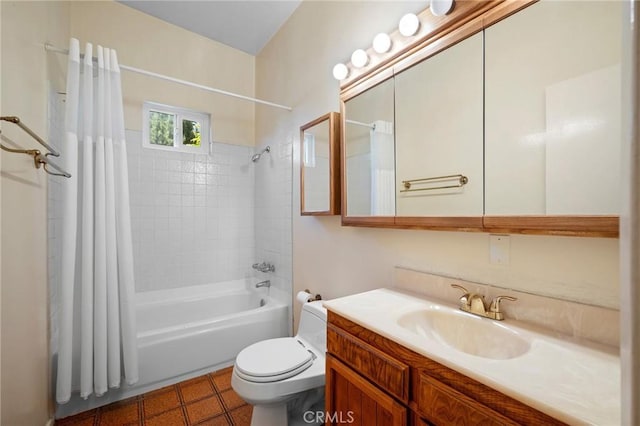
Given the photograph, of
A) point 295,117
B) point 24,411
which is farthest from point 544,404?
point 295,117

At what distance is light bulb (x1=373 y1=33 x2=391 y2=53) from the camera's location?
4.57ft

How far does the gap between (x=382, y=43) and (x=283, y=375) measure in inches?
67.2

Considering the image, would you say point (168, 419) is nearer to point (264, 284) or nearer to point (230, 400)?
point (230, 400)

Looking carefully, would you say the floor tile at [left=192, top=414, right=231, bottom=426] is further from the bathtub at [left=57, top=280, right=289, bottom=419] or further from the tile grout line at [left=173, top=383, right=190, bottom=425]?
the bathtub at [left=57, top=280, right=289, bottom=419]

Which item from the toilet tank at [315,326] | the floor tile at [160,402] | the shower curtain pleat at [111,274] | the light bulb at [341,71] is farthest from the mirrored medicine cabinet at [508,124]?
the floor tile at [160,402]

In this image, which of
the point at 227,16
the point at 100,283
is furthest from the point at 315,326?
the point at 227,16

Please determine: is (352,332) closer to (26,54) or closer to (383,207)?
(383,207)

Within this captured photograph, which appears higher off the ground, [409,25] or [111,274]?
[409,25]

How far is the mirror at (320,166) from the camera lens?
176 cm

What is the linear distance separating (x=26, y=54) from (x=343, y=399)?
2059 mm

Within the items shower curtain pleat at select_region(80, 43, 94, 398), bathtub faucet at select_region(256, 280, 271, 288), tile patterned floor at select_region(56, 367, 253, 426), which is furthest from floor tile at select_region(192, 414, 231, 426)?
bathtub faucet at select_region(256, 280, 271, 288)

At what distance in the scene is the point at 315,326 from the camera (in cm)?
169

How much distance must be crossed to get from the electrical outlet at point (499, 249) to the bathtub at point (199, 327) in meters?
1.76

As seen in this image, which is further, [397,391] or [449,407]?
[397,391]
